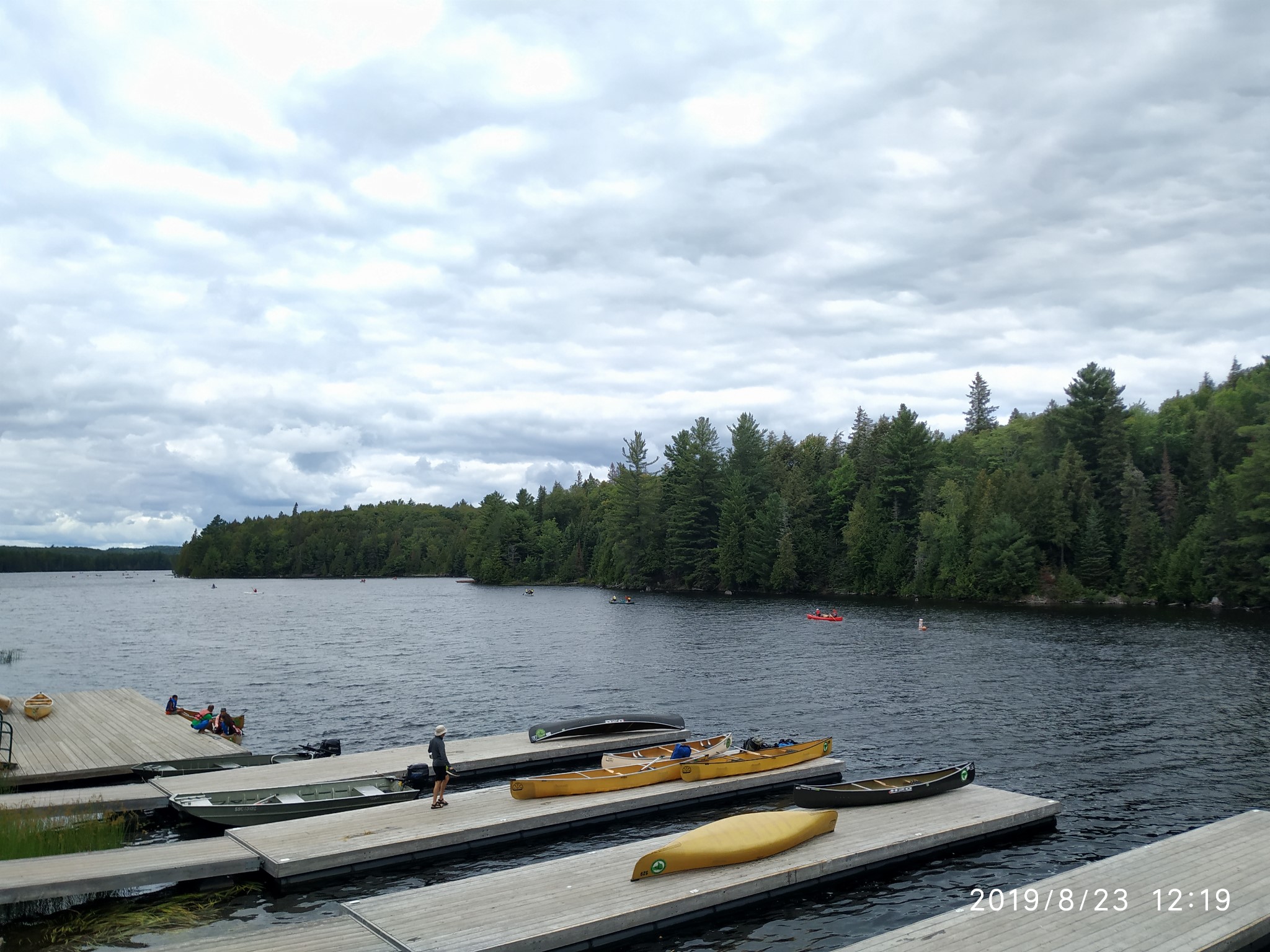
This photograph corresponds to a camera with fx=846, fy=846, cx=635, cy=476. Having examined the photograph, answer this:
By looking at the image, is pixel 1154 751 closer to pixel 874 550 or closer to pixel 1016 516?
pixel 1016 516

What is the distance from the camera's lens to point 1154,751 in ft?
102

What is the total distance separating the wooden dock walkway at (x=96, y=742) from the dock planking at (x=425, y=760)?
271 centimetres

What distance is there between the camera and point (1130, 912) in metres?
15.0

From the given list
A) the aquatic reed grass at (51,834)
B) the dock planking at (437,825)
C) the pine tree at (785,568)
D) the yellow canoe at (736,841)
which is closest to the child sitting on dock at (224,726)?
the aquatic reed grass at (51,834)

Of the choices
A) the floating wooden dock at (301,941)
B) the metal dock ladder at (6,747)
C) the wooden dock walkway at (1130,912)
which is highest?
the wooden dock walkway at (1130,912)

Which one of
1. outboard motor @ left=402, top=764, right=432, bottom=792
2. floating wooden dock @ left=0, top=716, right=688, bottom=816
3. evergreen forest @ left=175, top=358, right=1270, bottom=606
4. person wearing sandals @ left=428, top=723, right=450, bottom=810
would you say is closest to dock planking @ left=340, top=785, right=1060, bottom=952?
person wearing sandals @ left=428, top=723, right=450, bottom=810

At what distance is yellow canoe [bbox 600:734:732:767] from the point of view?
2686cm

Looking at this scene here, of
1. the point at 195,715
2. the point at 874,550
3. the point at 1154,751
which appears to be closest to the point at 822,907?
the point at 1154,751

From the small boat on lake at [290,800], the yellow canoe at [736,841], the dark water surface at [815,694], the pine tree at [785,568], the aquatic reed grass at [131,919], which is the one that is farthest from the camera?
the pine tree at [785,568]

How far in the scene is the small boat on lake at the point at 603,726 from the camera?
103 feet

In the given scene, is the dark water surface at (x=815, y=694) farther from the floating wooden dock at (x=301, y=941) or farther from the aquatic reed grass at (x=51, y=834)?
the aquatic reed grass at (x=51, y=834)

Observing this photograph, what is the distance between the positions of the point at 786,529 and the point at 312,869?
406 feet

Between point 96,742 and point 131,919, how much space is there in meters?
17.2

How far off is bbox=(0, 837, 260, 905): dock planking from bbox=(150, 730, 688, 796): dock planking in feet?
18.0
